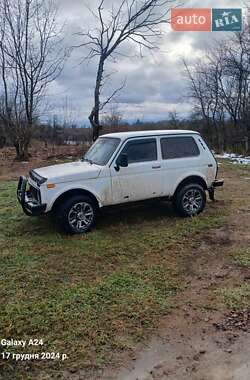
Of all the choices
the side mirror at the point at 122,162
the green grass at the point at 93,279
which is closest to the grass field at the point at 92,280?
the green grass at the point at 93,279

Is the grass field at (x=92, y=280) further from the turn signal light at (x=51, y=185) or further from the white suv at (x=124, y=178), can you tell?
the turn signal light at (x=51, y=185)

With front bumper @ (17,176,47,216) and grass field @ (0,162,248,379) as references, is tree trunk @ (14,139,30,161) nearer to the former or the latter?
grass field @ (0,162,248,379)

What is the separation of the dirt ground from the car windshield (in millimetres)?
2502

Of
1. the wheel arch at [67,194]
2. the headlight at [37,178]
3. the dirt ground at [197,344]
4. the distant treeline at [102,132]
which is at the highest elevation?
the distant treeline at [102,132]

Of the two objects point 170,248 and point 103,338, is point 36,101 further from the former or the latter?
Answer: point 103,338

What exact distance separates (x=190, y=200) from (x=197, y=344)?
12.0 feet

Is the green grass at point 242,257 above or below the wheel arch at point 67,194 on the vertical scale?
below

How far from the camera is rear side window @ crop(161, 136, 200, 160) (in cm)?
595

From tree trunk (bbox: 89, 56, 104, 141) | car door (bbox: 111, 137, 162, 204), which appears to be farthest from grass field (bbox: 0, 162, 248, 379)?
tree trunk (bbox: 89, 56, 104, 141)

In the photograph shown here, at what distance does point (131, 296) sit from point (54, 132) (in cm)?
2115

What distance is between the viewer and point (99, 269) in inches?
160

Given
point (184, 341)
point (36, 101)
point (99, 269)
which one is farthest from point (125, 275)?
point (36, 101)

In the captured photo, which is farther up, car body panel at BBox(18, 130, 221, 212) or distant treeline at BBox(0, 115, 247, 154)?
distant treeline at BBox(0, 115, 247, 154)

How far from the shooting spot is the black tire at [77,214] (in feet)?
16.9
